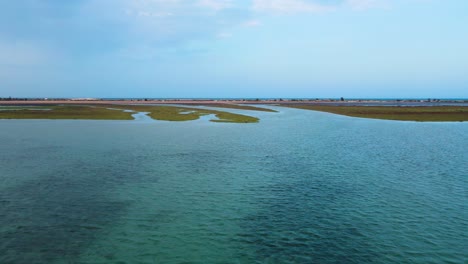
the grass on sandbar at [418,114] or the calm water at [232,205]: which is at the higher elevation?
the grass on sandbar at [418,114]

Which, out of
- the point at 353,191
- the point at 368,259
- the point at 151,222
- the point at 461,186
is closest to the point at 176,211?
the point at 151,222

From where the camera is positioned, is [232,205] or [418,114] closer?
[232,205]

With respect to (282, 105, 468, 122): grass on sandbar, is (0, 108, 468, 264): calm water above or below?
below

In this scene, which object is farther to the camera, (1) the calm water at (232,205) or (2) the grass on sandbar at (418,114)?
(2) the grass on sandbar at (418,114)

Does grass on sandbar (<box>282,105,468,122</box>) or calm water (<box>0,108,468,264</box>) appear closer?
calm water (<box>0,108,468,264</box>)

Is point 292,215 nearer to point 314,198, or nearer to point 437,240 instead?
point 314,198

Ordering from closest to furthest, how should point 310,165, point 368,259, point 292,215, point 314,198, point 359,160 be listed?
point 368,259 < point 292,215 < point 314,198 < point 310,165 < point 359,160

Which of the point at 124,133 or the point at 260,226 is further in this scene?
the point at 124,133

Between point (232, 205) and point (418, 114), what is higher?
point (418, 114)
